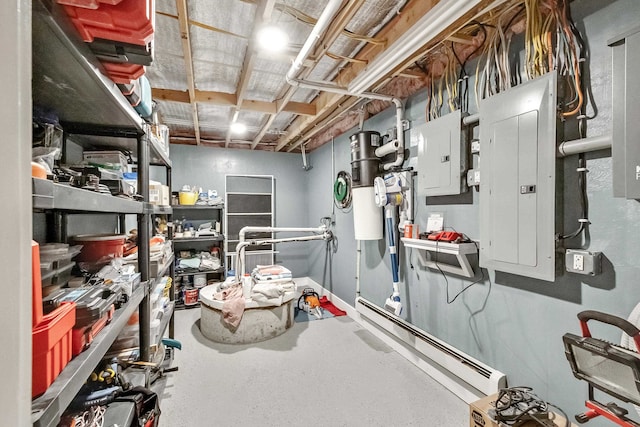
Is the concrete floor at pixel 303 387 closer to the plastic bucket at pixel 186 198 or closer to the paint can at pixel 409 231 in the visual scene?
the paint can at pixel 409 231

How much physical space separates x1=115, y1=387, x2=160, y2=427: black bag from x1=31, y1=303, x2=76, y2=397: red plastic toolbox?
575mm

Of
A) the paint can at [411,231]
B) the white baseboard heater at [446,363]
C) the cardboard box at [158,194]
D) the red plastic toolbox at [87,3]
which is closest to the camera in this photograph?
the red plastic toolbox at [87,3]

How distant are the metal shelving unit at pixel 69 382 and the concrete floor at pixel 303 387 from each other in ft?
4.40

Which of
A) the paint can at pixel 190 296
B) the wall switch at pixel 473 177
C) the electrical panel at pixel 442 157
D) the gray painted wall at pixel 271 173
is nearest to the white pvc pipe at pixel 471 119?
the electrical panel at pixel 442 157

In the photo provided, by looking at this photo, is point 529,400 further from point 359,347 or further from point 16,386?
point 16,386

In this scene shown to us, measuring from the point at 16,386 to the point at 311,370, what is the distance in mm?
2423

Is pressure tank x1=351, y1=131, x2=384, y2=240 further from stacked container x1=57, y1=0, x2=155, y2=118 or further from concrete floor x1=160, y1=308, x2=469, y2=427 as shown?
stacked container x1=57, y1=0, x2=155, y2=118

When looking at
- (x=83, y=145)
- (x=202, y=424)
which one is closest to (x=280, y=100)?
(x=83, y=145)

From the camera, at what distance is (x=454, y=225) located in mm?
2322

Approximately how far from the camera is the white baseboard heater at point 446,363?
77.9 inches

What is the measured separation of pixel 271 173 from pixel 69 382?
485 cm

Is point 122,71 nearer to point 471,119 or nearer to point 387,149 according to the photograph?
point 471,119

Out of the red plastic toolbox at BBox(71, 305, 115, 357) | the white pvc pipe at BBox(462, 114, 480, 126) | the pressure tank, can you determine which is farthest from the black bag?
the white pvc pipe at BBox(462, 114, 480, 126)

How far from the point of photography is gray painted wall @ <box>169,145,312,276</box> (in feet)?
16.4
